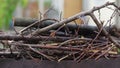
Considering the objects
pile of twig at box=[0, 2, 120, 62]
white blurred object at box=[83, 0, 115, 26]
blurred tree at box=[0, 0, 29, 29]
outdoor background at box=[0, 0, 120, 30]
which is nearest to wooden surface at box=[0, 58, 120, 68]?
pile of twig at box=[0, 2, 120, 62]

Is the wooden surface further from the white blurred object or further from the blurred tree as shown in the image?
the blurred tree

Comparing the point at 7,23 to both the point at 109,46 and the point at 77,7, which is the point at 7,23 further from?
the point at 109,46

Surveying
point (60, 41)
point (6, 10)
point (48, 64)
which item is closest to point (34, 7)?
point (6, 10)

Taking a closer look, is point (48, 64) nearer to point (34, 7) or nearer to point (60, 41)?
point (60, 41)

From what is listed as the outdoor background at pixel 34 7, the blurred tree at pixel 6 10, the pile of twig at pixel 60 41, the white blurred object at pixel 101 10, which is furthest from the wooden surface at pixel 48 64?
the blurred tree at pixel 6 10

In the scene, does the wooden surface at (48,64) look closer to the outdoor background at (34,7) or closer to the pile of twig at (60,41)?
the pile of twig at (60,41)

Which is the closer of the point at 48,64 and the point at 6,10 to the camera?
the point at 48,64
